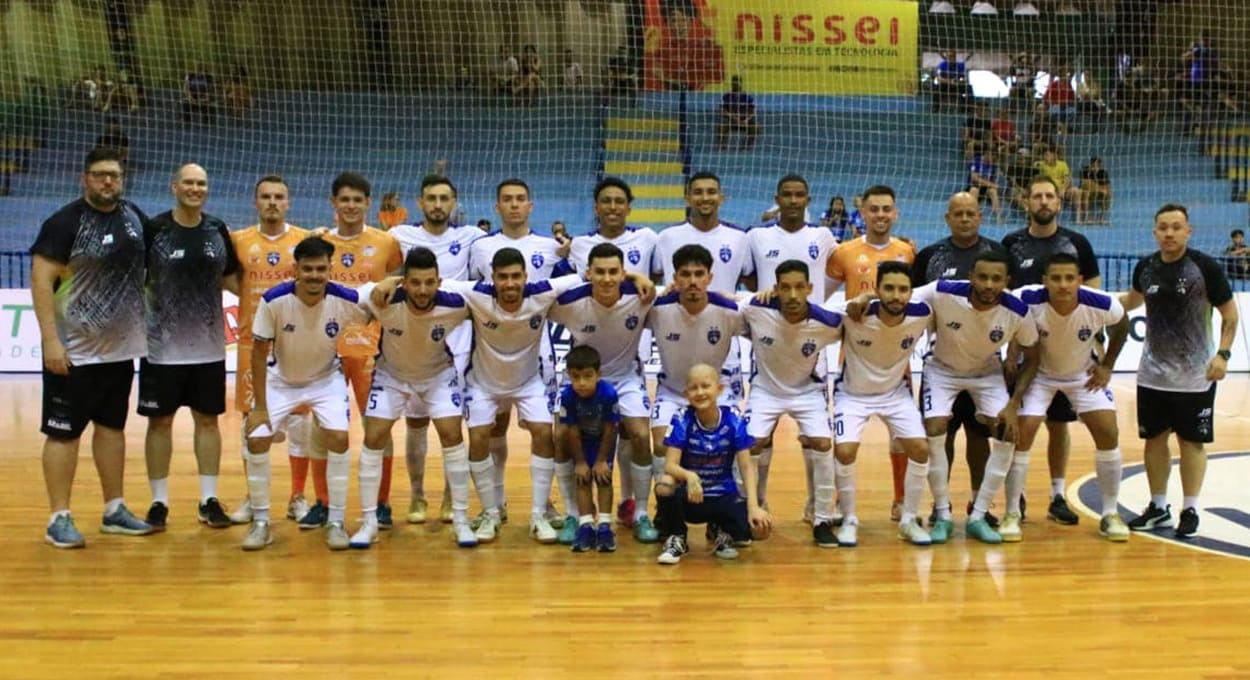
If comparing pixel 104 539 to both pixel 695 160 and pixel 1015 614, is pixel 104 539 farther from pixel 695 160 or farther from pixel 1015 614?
pixel 695 160

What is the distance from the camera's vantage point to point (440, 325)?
5680 mm

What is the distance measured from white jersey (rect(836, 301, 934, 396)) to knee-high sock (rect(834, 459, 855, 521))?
1.32 feet

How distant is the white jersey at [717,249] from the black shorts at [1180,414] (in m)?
2.22

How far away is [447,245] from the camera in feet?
21.1

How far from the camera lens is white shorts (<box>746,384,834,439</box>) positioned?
5.75m

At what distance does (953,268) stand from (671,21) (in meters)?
9.52

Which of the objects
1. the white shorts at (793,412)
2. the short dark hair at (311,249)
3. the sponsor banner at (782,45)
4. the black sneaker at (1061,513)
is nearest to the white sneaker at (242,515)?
the short dark hair at (311,249)

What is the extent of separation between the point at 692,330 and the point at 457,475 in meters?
1.38

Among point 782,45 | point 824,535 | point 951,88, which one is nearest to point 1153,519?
point 824,535

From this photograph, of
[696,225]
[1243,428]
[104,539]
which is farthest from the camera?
[1243,428]

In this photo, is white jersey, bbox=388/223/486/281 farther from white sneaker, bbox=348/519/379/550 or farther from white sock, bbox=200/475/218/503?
white sock, bbox=200/475/218/503

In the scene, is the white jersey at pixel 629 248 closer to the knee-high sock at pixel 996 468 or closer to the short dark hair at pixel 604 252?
the short dark hair at pixel 604 252

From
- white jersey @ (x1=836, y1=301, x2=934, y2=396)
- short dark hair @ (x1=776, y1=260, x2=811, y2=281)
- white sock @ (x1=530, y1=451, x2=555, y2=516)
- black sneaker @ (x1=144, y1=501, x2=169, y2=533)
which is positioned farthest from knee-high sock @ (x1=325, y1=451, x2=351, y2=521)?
white jersey @ (x1=836, y1=301, x2=934, y2=396)

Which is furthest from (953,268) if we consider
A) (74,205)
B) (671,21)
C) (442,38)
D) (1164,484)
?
(442,38)
